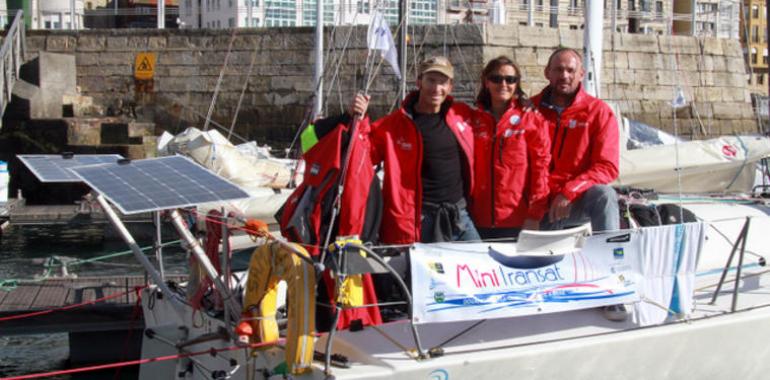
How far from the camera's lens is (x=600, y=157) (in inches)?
213

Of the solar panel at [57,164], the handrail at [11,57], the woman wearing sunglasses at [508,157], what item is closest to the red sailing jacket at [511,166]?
the woman wearing sunglasses at [508,157]

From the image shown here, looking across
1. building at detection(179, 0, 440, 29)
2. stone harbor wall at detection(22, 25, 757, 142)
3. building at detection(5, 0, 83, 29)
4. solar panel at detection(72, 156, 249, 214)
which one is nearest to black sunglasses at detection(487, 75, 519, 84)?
solar panel at detection(72, 156, 249, 214)

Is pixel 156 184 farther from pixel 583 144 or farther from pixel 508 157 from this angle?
pixel 583 144

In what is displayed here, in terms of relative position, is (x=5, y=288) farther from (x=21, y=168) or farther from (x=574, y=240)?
(x=21, y=168)

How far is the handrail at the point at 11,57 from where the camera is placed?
2070cm

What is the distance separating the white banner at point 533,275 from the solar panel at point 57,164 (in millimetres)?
2039

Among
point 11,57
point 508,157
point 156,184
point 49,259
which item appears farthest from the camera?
point 11,57

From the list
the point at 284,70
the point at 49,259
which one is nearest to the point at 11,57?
the point at 284,70

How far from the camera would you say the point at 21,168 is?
66.6 feet

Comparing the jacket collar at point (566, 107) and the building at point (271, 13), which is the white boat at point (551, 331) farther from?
the building at point (271, 13)

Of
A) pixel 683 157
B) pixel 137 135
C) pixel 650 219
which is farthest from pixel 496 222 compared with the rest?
pixel 137 135

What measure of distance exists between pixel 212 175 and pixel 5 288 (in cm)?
442

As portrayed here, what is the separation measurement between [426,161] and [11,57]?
18794mm

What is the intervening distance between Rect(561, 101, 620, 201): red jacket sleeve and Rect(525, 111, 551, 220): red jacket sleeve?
5.3 inches
